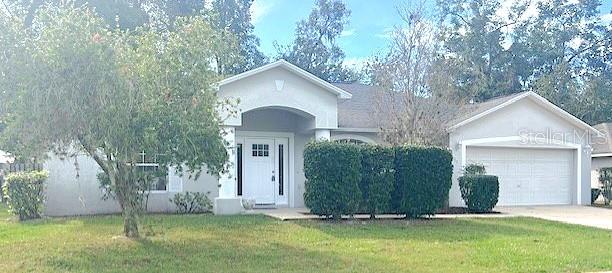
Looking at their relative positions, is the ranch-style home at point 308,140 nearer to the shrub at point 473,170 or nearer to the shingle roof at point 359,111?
the shingle roof at point 359,111

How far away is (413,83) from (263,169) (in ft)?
19.6

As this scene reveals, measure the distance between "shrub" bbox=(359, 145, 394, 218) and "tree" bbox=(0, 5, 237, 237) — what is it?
17.0 feet

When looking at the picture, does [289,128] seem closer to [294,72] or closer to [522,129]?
[294,72]

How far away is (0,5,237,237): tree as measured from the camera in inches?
390

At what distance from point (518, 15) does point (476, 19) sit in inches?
130

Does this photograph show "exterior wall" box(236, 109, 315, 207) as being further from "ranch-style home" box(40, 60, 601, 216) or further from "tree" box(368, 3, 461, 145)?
"tree" box(368, 3, 461, 145)

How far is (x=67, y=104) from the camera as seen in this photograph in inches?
393

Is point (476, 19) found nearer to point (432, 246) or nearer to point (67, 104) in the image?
point (432, 246)

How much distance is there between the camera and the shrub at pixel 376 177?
631 inches

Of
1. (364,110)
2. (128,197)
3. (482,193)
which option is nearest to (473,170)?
(482,193)

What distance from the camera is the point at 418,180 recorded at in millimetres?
16531

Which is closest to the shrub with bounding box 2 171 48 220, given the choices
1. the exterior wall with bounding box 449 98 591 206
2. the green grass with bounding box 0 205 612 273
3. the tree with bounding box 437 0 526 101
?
the green grass with bounding box 0 205 612 273

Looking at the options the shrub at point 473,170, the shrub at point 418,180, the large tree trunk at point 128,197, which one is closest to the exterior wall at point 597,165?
the shrub at point 473,170

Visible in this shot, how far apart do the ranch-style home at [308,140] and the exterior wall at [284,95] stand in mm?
30
